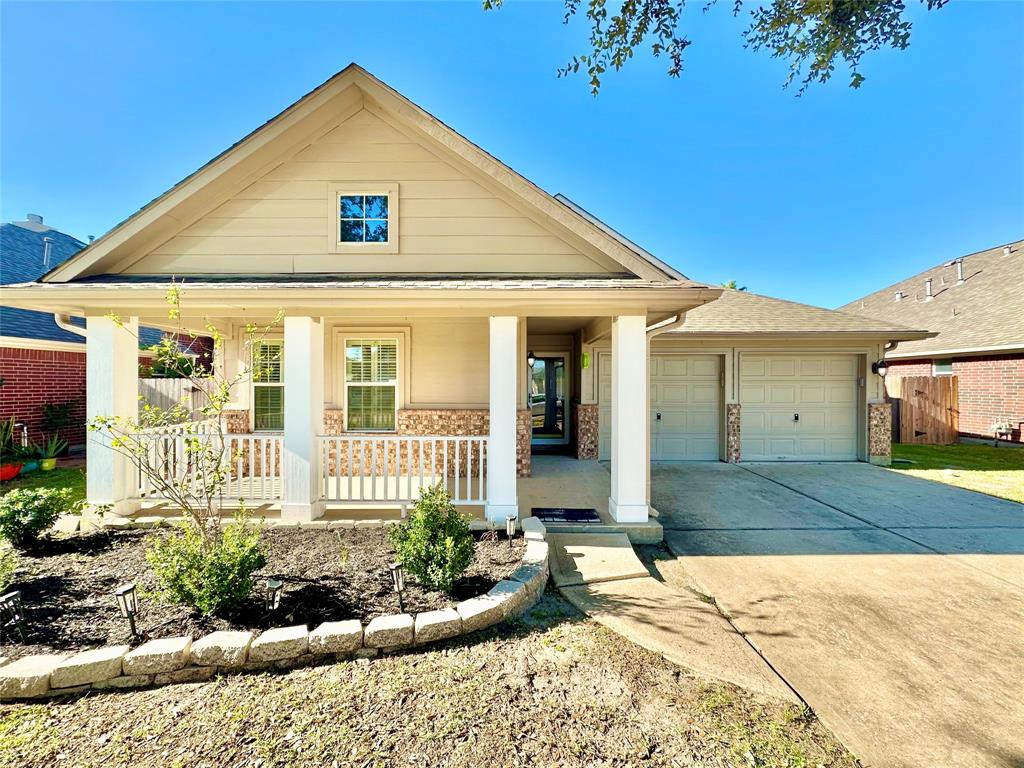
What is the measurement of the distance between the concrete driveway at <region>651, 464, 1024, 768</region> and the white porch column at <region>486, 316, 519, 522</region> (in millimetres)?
2076

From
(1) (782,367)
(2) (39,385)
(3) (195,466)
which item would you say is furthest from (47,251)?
(1) (782,367)

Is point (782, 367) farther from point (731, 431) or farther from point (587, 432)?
point (587, 432)

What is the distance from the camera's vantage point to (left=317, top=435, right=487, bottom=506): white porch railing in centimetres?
520

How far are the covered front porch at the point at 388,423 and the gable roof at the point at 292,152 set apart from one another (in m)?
0.87

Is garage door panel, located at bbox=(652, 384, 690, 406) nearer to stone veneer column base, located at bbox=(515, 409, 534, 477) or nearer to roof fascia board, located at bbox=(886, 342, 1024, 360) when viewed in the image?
stone veneer column base, located at bbox=(515, 409, 534, 477)

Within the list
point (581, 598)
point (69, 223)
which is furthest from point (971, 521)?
point (69, 223)

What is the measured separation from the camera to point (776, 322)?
384 inches

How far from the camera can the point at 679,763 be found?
6.79ft

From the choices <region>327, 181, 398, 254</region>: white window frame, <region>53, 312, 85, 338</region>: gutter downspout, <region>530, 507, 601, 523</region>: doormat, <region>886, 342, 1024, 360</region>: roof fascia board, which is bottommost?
<region>530, 507, 601, 523</region>: doormat

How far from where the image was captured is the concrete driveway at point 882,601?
7.93ft

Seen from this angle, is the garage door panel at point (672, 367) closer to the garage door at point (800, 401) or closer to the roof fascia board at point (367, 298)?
the garage door at point (800, 401)

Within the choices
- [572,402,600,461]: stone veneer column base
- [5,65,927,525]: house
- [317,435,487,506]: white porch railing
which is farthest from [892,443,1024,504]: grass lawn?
[317,435,487,506]: white porch railing

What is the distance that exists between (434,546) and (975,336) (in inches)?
681

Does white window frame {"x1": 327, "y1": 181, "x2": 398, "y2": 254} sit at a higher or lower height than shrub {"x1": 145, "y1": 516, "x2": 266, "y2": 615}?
higher
